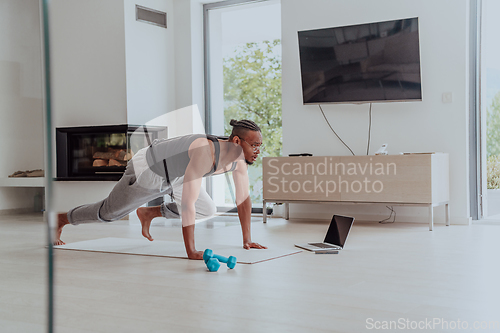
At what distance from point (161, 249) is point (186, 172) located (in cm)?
75

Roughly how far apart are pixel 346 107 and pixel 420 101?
2.25 ft

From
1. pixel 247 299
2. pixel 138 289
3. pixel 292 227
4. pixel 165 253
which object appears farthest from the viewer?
pixel 292 227

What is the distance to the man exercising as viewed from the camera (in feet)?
8.94

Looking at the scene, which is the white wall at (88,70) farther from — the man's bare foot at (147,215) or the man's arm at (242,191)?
the man's arm at (242,191)

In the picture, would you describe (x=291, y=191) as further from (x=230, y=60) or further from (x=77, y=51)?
(x=77, y=51)

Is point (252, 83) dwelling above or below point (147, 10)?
below

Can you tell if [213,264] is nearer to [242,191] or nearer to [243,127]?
[242,191]

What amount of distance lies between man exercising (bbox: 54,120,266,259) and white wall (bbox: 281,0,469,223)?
214 centimetres

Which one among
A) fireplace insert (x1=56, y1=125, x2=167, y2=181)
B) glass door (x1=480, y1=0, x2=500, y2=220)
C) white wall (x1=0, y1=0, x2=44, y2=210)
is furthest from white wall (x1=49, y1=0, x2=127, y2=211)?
white wall (x1=0, y1=0, x2=44, y2=210)

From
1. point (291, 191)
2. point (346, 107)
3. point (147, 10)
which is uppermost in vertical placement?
point (147, 10)

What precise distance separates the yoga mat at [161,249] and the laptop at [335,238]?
0.44ft

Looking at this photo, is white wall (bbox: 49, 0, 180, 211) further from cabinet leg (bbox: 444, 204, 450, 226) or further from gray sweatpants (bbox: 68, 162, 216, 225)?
cabinet leg (bbox: 444, 204, 450, 226)

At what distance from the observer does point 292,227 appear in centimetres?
443

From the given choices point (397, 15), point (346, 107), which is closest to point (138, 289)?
point (346, 107)
